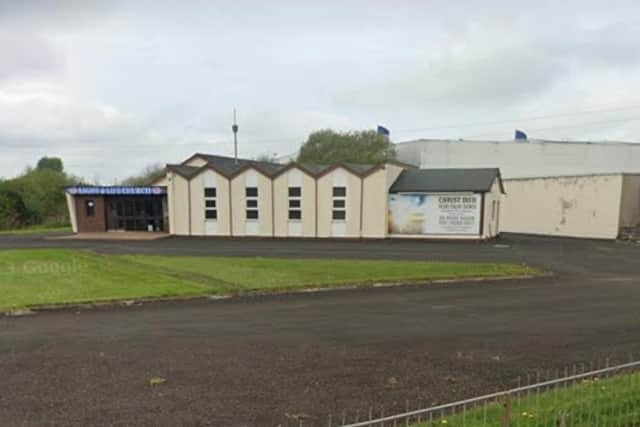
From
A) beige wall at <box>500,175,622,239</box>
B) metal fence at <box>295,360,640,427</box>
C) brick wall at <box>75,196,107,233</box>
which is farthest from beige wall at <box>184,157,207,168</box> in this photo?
metal fence at <box>295,360,640,427</box>

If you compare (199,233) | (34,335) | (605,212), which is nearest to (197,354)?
(34,335)

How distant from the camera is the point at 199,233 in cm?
2833

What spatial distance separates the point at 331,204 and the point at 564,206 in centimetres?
1523

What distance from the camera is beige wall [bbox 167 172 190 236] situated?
93.6ft

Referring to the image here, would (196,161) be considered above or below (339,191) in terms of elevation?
above

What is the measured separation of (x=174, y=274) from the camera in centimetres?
1342

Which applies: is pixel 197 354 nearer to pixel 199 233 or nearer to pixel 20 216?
pixel 199 233

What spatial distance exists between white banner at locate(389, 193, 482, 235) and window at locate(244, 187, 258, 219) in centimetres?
838

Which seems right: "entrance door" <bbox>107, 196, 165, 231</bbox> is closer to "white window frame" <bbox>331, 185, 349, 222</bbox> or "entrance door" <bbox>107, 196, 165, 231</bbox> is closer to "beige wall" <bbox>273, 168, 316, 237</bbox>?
"beige wall" <bbox>273, 168, 316, 237</bbox>

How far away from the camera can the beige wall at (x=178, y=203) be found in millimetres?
28531

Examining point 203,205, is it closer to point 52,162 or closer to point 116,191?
point 116,191

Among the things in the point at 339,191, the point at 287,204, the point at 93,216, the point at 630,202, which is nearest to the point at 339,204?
the point at 339,191

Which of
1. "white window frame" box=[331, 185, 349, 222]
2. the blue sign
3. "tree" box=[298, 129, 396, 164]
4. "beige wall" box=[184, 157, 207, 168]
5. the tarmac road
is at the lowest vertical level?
the tarmac road

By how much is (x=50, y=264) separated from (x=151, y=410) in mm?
12873
